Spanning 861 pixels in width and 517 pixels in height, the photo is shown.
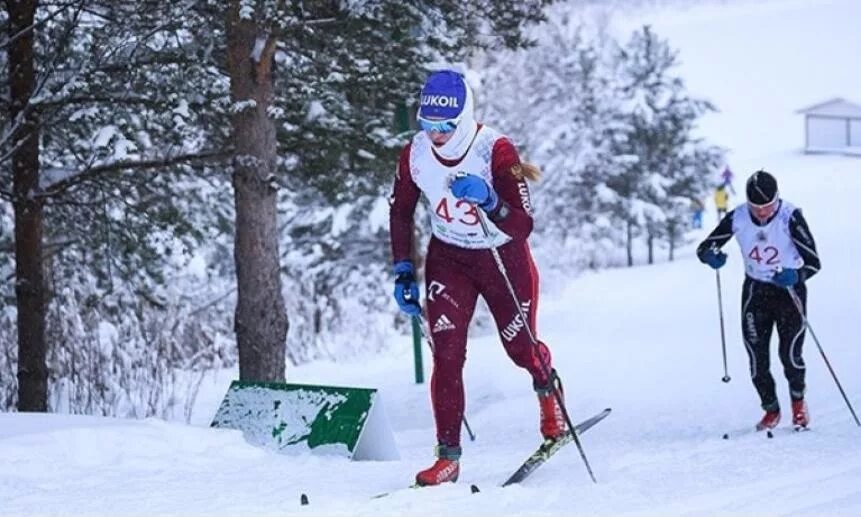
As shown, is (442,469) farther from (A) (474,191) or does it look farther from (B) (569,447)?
(B) (569,447)

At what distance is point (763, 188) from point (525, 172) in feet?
8.07

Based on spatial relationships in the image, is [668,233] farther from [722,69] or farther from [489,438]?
[722,69]

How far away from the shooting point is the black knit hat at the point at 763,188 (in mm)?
7504

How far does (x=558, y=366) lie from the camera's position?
43.9 feet

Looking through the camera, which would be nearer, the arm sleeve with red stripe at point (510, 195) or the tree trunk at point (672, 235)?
the arm sleeve with red stripe at point (510, 195)

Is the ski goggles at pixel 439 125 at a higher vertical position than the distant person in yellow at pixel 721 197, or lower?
lower

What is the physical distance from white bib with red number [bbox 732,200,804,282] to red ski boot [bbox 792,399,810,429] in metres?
0.86

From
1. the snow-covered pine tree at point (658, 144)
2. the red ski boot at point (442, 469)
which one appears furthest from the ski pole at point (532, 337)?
the snow-covered pine tree at point (658, 144)

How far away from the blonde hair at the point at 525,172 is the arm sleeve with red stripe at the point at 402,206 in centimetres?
55

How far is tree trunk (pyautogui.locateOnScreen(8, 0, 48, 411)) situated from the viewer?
30.3 ft

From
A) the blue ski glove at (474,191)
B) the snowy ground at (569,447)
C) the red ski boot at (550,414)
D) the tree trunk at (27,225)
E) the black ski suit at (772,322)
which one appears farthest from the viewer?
the tree trunk at (27,225)

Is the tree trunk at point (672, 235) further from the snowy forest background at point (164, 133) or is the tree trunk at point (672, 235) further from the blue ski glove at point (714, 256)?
the blue ski glove at point (714, 256)

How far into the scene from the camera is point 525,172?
5758 mm

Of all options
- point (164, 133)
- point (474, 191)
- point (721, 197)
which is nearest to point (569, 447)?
point (474, 191)
